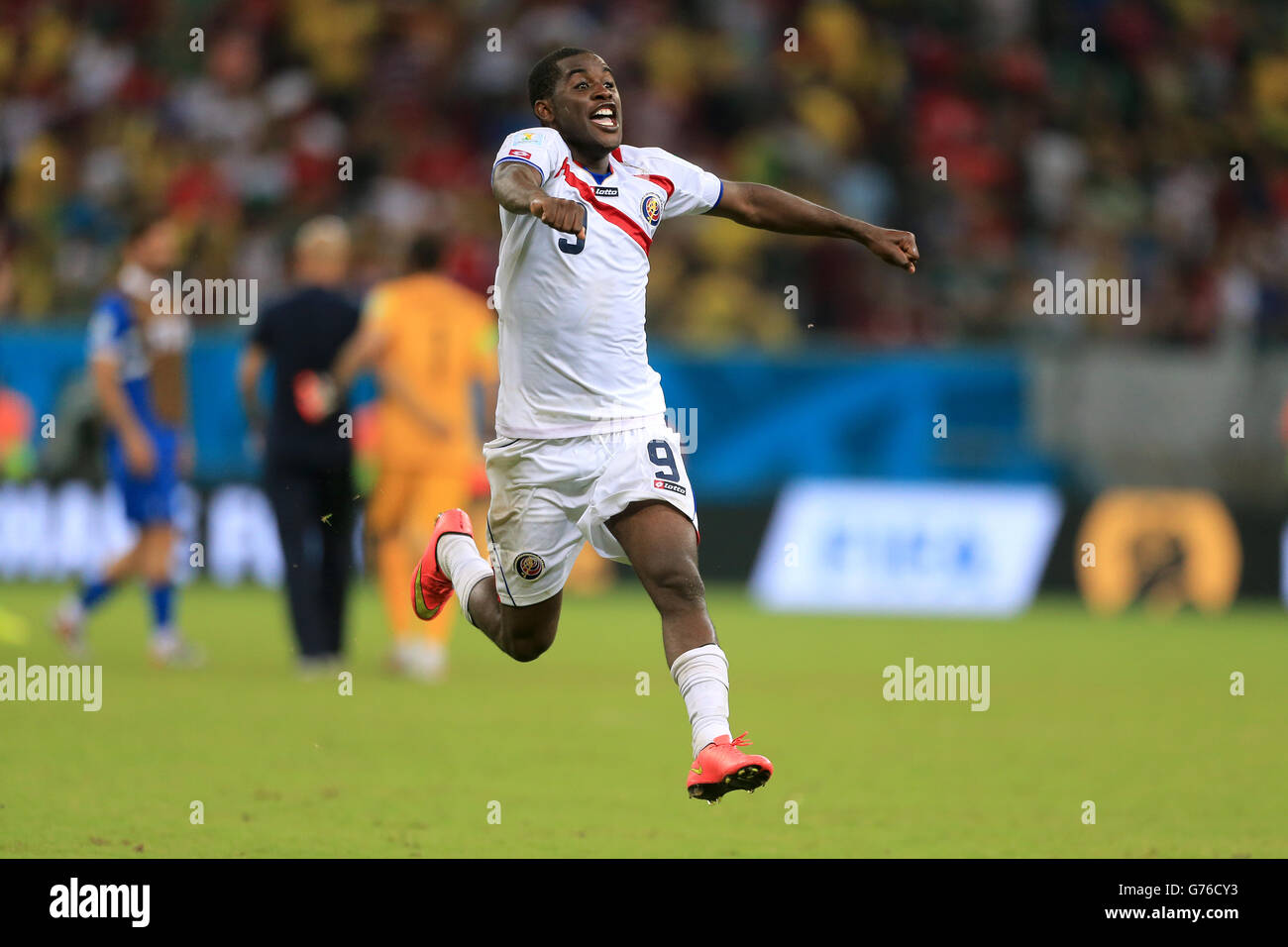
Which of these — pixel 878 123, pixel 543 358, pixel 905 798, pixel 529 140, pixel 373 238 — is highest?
pixel 878 123

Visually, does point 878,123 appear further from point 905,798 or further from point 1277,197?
point 905,798

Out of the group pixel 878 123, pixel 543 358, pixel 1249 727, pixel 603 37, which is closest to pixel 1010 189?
pixel 878 123

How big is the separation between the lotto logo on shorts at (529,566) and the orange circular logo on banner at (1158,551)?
34.6 feet

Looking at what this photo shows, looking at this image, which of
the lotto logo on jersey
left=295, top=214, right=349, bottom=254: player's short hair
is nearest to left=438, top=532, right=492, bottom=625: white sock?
the lotto logo on jersey

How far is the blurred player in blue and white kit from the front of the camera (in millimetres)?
11594

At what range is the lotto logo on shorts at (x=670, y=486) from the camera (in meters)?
6.21

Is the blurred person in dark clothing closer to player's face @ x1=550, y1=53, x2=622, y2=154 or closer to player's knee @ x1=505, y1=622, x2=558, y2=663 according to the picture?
player's knee @ x1=505, y1=622, x2=558, y2=663

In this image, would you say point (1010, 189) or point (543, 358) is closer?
point (543, 358)

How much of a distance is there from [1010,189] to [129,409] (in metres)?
11.1

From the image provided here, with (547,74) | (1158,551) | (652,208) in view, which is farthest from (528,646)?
(1158,551)

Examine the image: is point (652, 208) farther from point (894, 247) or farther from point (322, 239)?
point (322, 239)

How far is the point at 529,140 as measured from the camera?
605 centimetres

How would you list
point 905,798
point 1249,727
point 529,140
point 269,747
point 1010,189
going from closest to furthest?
point 529,140, point 905,798, point 269,747, point 1249,727, point 1010,189

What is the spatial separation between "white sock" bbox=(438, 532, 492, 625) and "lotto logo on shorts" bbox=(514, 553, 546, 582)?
2.05ft
